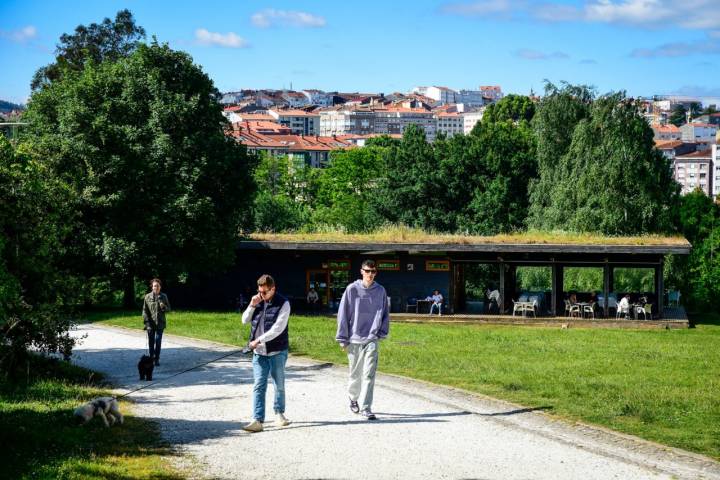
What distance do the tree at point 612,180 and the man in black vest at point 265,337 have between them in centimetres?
3790

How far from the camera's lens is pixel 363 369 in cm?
1366

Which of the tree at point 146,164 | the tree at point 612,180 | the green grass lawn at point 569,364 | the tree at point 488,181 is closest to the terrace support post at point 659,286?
the green grass lawn at point 569,364

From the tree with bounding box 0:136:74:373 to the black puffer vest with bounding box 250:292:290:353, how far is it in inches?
165

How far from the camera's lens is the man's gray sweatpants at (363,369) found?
13.5m

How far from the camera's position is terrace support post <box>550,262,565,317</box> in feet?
116

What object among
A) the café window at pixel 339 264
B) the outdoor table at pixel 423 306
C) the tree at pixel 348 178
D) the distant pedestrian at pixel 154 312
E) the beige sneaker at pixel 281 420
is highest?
the tree at pixel 348 178

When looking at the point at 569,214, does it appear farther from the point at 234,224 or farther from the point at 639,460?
the point at 639,460

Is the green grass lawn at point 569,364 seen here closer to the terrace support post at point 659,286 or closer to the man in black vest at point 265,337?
the terrace support post at point 659,286

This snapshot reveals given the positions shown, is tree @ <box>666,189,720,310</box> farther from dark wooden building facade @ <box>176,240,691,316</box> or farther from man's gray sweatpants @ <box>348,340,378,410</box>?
man's gray sweatpants @ <box>348,340,378,410</box>

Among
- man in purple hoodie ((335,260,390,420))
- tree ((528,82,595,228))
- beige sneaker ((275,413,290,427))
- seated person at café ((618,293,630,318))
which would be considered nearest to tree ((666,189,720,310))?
tree ((528,82,595,228))

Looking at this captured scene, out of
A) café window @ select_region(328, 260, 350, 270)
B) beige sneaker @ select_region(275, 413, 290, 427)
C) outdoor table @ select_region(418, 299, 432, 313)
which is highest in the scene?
café window @ select_region(328, 260, 350, 270)

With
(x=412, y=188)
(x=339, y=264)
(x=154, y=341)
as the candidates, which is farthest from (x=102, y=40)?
(x=154, y=341)

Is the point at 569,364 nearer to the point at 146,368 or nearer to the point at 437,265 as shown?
the point at 146,368

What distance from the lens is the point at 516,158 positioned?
66688 mm
